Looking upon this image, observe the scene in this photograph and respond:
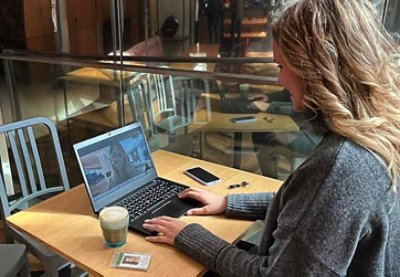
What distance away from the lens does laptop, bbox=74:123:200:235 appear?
1.37m

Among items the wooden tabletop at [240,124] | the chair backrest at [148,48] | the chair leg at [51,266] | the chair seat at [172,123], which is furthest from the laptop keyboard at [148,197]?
the chair backrest at [148,48]

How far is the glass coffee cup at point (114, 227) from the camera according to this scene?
118 centimetres

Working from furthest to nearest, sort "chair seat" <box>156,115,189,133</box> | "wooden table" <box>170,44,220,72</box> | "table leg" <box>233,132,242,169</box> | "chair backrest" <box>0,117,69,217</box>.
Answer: "chair seat" <box>156,115,189,133</box> < "table leg" <box>233,132,242,169</box> < "wooden table" <box>170,44,220,72</box> < "chair backrest" <box>0,117,69,217</box>

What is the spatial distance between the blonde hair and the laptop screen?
2.44ft

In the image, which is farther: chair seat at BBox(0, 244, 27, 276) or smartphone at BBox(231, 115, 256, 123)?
smartphone at BBox(231, 115, 256, 123)

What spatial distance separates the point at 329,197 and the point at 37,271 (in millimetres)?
1848

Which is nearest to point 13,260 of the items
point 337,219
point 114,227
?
point 114,227

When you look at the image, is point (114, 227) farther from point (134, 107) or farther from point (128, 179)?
point (134, 107)

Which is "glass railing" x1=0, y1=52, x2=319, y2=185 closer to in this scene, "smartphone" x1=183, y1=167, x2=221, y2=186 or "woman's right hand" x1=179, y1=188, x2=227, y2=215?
"smartphone" x1=183, y1=167, x2=221, y2=186

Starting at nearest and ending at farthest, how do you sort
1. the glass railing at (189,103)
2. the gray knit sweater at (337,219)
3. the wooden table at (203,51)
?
1. the gray knit sweater at (337,219)
2. the glass railing at (189,103)
3. the wooden table at (203,51)

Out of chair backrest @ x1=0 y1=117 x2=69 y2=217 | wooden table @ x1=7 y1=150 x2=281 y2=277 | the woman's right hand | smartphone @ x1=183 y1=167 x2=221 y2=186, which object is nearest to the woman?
wooden table @ x1=7 y1=150 x2=281 y2=277

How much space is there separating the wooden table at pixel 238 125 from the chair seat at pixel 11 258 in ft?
3.97

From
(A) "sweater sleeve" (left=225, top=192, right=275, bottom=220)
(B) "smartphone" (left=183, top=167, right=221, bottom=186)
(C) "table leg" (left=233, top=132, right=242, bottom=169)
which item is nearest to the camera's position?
(A) "sweater sleeve" (left=225, top=192, right=275, bottom=220)

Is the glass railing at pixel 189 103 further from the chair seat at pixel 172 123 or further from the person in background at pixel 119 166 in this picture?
the person in background at pixel 119 166
